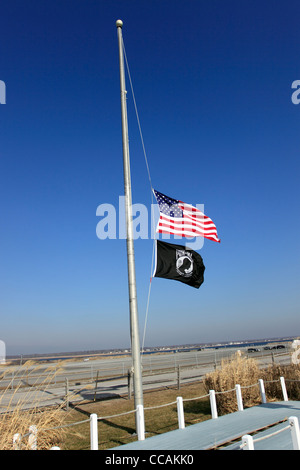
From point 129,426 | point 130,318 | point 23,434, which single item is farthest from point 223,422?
point 23,434

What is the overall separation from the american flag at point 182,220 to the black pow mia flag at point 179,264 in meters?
0.68

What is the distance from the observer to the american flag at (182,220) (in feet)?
38.5

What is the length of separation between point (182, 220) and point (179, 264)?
5.86 ft

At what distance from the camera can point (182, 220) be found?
40.2ft

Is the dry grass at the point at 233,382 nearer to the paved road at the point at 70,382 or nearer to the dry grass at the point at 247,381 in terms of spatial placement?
the dry grass at the point at 247,381

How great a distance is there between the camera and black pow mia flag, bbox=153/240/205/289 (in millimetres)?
10898

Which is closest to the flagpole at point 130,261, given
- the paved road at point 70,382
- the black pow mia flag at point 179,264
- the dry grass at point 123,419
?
the black pow mia flag at point 179,264

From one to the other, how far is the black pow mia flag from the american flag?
685 millimetres

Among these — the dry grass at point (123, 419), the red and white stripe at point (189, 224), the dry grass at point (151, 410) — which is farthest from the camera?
the red and white stripe at point (189, 224)

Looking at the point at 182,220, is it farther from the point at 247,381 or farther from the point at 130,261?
the point at 247,381

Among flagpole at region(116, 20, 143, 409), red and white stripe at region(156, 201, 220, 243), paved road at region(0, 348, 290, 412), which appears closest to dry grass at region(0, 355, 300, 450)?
paved road at region(0, 348, 290, 412)

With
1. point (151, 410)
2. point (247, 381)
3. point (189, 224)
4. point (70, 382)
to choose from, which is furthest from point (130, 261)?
point (70, 382)

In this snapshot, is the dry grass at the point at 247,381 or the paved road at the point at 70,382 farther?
the dry grass at the point at 247,381

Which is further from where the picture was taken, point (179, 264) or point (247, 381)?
point (247, 381)
